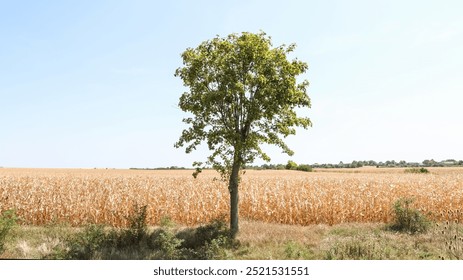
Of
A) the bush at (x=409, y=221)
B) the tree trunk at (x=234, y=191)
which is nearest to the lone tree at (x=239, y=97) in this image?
the tree trunk at (x=234, y=191)

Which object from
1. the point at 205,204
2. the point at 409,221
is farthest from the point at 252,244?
the point at 409,221

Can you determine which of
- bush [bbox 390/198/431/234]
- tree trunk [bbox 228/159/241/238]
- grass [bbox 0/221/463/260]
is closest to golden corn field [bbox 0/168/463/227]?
bush [bbox 390/198/431/234]

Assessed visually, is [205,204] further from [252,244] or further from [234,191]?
[252,244]

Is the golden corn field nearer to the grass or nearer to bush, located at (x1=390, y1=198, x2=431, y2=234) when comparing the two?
bush, located at (x1=390, y1=198, x2=431, y2=234)

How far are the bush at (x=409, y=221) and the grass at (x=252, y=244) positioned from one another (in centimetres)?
39

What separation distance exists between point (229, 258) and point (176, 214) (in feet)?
21.4

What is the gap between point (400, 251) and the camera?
12.2 m

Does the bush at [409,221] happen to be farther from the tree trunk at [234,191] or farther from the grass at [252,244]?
the tree trunk at [234,191]

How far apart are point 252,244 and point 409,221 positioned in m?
7.15

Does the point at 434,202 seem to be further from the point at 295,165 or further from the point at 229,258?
the point at 229,258

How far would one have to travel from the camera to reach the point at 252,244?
12.8m

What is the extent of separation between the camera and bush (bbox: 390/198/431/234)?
15.0 meters

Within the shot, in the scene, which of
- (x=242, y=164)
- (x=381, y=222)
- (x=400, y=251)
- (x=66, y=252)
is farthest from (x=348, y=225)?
(x=66, y=252)

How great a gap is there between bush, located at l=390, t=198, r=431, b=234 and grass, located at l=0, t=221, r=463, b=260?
391mm
